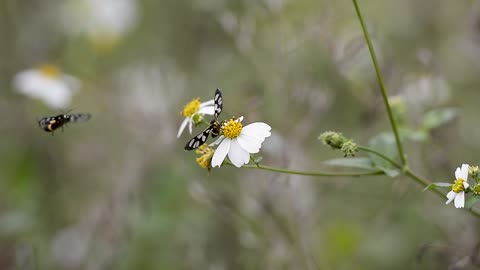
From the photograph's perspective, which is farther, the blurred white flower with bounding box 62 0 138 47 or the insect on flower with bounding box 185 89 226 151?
the blurred white flower with bounding box 62 0 138 47

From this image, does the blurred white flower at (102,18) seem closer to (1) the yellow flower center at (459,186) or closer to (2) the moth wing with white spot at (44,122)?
(2) the moth wing with white spot at (44,122)

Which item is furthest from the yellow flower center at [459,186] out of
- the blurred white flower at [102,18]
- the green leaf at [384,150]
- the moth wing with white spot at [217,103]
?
the blurred white flower at [102,18]

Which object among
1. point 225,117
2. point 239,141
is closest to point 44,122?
point 239,141

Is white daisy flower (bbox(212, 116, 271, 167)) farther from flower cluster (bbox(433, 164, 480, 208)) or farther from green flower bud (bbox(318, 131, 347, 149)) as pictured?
flower cluster (bbox(433, 164, 480, 208))

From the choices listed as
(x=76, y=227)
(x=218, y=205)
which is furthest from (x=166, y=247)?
(x=218, y=205)

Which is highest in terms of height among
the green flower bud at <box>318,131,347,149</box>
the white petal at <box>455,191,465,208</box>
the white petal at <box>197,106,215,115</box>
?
the white petal at <box>197,106,215,115</box>

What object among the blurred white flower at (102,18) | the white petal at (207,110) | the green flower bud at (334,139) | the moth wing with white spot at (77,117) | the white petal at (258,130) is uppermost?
the blurred white flower at (102,18)

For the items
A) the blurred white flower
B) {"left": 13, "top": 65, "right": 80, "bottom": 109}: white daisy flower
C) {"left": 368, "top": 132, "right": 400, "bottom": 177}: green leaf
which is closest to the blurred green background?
the blurred white flower

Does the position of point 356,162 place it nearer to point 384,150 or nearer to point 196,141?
point 384,150
